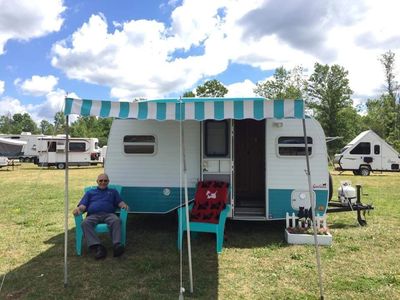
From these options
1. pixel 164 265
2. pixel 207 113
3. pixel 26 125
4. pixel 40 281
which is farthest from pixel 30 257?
pixel 26 125

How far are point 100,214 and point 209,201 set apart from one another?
1.70 metres

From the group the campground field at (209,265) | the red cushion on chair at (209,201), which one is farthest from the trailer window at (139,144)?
the campground field at (209,265)

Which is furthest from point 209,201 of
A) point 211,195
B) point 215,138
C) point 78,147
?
point 78,147

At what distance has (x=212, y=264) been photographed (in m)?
5.12

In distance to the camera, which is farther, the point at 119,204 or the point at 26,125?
the point at 26,125

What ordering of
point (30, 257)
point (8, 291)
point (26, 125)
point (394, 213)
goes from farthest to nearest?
point (26, 125) < point (394, 213) < point (30, 257) < point (8, 291)

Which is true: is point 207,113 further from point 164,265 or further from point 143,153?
point 143,153

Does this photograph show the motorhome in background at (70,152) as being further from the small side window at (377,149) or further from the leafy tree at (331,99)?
the leafy tree at (331,99)

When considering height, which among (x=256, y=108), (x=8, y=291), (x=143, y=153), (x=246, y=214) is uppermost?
→ (x=256, y=108)

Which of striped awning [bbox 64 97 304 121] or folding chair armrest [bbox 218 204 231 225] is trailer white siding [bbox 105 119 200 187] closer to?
folding chair armrest [bbox 218 204 231 225]

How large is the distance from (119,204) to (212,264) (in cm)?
166

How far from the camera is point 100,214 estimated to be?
5.67 metres

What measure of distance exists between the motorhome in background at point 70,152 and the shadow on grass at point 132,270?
18535 millimetres

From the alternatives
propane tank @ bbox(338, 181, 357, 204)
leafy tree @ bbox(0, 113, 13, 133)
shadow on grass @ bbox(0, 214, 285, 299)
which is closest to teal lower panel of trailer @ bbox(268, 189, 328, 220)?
shadow on grass @ bbox(0, 214, 285, 299)
